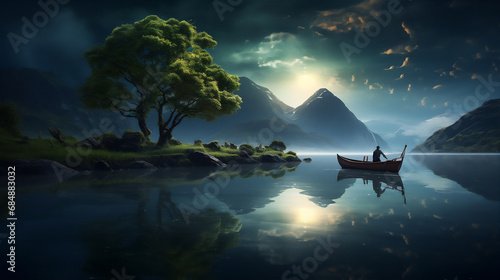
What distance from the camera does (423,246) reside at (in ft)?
21.4

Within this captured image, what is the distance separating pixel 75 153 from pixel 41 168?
5.23m

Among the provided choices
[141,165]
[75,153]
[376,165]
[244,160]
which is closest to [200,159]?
[141,165]

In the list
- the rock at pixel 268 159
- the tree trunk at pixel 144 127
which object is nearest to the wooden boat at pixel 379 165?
the rock at pixel 268 159

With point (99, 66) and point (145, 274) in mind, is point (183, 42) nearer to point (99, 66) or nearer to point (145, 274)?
point (99, 66)

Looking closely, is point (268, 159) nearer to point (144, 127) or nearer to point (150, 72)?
point (144, 127)

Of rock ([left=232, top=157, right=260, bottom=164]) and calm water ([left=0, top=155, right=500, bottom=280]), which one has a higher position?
rock ([left=232, top=157, right=260, bottom=164])

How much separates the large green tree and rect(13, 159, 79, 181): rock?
13.9 metres

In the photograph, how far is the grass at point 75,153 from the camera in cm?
2631

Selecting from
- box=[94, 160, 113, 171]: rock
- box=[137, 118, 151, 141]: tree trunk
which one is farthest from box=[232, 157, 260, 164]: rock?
box=[94, 160, 113, 171]: rock

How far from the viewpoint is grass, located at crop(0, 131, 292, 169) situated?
26.3m

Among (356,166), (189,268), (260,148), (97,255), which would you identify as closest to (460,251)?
(189,268)

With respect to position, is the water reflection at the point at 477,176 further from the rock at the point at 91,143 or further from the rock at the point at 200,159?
the rock at the point at 91,143

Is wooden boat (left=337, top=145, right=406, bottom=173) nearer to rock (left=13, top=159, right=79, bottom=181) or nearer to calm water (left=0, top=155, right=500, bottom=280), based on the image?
calm water (left=0, top=155, right=500, bottom=280)

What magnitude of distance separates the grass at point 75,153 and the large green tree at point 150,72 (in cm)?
371
